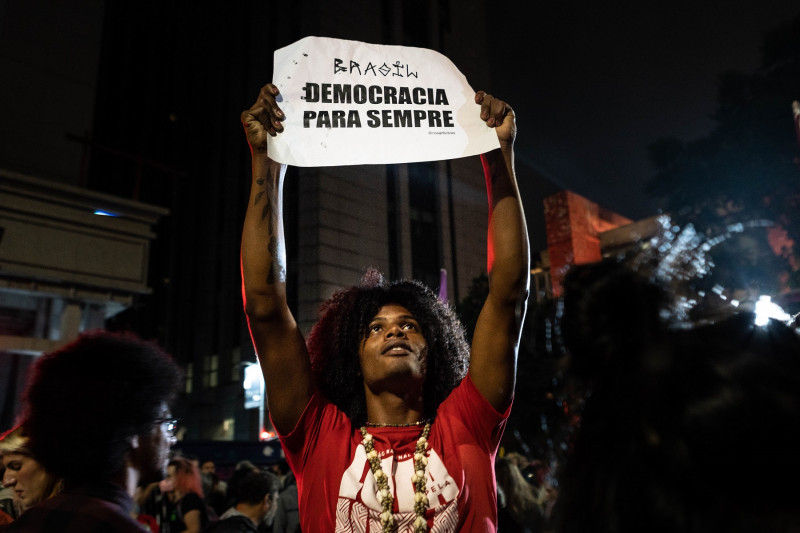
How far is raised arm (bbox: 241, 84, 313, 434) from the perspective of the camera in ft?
7.23

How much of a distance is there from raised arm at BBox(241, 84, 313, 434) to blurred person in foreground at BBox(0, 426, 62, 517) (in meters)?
1.09

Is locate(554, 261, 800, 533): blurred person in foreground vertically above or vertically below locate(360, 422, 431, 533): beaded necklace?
above

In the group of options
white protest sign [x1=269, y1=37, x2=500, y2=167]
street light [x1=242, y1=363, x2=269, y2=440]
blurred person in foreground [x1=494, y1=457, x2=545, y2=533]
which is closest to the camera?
white protest sign [x1=269, y1=37, x2=500, y2=167]

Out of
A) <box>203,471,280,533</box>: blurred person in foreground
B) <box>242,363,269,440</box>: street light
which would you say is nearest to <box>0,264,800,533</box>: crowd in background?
<box>203,471,280,533</box>: blurred person in foreground

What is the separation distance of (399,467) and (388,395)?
1.06 ft

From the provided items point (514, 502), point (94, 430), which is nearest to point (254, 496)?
point (514, 502)

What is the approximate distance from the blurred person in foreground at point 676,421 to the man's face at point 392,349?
52.7 inches

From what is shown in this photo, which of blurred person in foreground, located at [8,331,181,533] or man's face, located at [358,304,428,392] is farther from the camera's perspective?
man's face, located at [358,304,428,392]

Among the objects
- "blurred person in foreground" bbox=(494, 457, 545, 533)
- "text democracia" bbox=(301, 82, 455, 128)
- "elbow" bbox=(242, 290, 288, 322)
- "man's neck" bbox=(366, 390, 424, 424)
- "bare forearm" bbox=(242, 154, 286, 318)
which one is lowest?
"blurred person in foreground" bbox=(494, 457, 545, 533)

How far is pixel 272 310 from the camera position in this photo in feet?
7.28

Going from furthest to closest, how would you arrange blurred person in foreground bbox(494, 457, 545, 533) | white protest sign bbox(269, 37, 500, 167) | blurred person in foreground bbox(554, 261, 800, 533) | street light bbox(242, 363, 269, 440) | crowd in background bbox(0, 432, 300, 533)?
street light bbox(242, 363, 269, 440) < blurred person in foreground bbox(494, 457, 545, 533) < crowd in background bbox(0, 432, 300, 533) < white protest sign bbox(269, 37, 500, 167) < blurred person in foreground bbox(554, 261, 800, 533)

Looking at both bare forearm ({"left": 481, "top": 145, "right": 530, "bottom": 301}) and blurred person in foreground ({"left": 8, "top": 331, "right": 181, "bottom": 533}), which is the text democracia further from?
blurred person in foreground ({"left": 8, "top": 331, "right": 181, "bottom": 533})

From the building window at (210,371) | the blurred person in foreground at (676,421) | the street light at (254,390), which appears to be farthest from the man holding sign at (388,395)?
the building window at (210,371)

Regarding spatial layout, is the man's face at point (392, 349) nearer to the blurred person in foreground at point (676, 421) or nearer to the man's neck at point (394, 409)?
the man's neck at point (394, 409)
